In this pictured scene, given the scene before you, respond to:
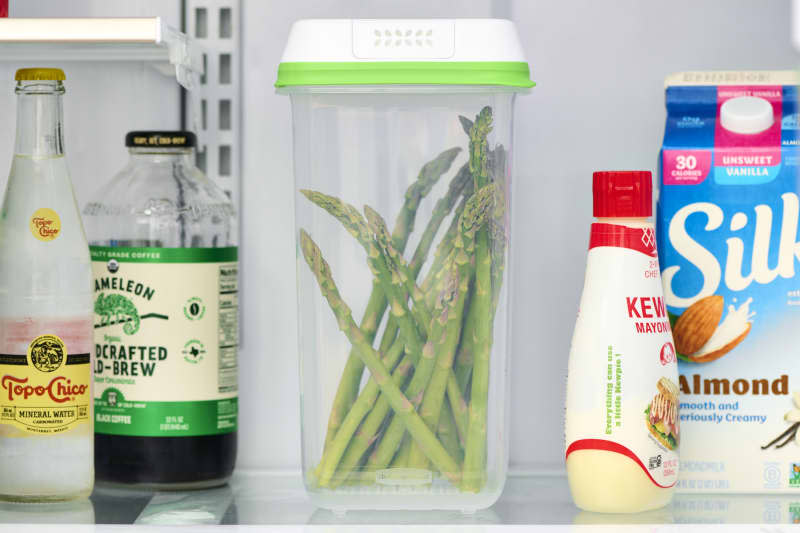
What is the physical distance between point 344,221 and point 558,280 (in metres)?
0.27

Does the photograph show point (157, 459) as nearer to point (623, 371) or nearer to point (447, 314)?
point (447, 314)

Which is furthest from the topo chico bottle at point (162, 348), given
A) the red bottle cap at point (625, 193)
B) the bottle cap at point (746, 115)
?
the bottle cap at point (746, 115)

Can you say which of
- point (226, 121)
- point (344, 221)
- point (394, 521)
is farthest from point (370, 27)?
point (394, 521)

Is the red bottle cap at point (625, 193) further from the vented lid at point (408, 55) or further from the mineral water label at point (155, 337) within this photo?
the mineral water label at point (155, 337)

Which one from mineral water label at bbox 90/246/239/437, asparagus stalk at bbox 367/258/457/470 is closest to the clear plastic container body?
asparagus stalk at bbox 367/258/457/470

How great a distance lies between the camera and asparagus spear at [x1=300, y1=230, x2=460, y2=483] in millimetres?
834

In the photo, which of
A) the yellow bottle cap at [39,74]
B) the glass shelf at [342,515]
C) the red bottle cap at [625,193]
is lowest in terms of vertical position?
the glass shelf at [342,515]

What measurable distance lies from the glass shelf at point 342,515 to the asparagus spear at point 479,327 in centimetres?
4

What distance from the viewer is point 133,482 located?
2.97 feet

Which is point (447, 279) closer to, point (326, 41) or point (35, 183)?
point (326, 41)

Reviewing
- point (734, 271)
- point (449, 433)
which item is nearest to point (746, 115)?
point (734, 271)

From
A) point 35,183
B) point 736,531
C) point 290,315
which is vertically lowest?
point 736,531

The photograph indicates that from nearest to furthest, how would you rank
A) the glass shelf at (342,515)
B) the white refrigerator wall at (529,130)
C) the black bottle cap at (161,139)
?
the glass shelf at (342,515)
the black bottle cap at (161,139)
the white refrigerator wall at (529,130)

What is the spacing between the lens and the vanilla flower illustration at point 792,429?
0.90 metres
